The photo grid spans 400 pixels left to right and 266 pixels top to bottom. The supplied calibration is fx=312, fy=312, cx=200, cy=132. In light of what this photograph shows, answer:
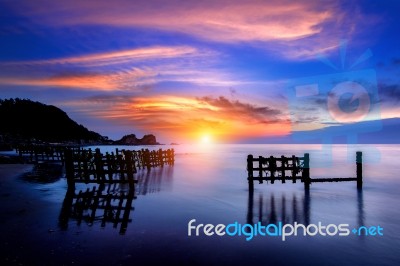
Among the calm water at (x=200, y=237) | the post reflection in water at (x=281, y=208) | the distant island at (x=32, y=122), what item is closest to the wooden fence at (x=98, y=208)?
the calm water at (x=200, y=237)

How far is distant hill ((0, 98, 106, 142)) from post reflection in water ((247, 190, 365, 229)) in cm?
14037

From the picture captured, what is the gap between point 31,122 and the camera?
155875 mm

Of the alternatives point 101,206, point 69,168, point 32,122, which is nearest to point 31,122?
point 32,122

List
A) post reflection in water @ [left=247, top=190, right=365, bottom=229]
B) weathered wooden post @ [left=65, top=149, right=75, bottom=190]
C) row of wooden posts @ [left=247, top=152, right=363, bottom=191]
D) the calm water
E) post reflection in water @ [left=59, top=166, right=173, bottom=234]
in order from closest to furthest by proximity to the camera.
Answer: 1. the calm water
2. post reflection in water @ [left=59, top=166, right=173, bottom=234]
3. post reflection in water @ [left=247, top=190, right=365, bottom=229]
4. weathered wooden post @ [left=65, top=149, right=75, bottom=190]
5. row of wooden posts @ [left=247, top=152, right=363, bottom=191]

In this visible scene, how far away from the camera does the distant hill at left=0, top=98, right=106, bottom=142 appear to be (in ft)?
478

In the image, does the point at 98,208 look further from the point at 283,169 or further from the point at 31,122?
the point at 31,122

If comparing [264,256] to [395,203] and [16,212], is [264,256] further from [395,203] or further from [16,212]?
[395,203]

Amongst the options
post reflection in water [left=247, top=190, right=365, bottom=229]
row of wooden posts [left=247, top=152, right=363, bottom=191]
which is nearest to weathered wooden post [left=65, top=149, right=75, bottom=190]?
post reflection in water [left=247, top=190, right=365, bottom=229]

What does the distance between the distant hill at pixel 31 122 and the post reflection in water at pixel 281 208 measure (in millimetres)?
140365

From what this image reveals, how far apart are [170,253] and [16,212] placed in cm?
908

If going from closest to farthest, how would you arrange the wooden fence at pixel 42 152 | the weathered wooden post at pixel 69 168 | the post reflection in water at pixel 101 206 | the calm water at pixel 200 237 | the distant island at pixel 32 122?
the calm water at pixel 200 237
the post reflection in water at pixel 101 206
the weathered wooden post at pixel 69 168
the wooden fence at pixel 42 152
the distant island at pixel 32 122

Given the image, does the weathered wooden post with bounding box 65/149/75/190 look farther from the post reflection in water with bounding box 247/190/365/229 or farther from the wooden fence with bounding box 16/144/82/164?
the wooden fence with bounding box 16/144/82/164

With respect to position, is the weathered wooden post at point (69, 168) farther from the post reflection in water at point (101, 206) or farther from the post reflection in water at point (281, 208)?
the post reflection in water at point (281, 208)

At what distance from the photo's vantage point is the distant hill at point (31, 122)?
14562 cm
